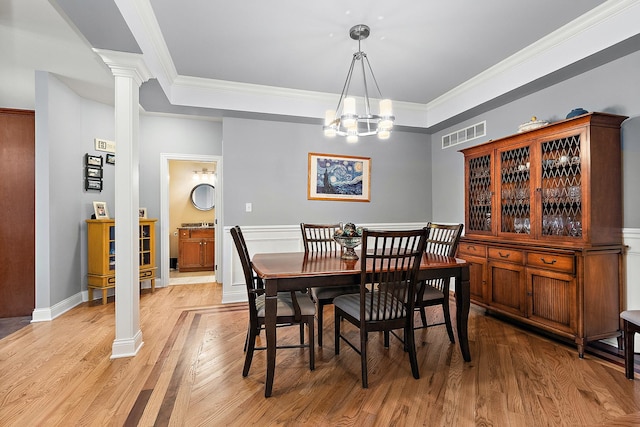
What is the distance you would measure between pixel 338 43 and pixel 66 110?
10.0ft

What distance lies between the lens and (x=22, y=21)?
247 cm

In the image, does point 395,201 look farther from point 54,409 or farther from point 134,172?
point 54,409

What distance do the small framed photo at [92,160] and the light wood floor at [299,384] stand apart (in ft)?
6.50

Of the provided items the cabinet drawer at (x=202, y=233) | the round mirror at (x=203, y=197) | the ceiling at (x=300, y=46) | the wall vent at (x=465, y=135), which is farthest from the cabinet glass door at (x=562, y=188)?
the round mirror at (x=203, y=197)

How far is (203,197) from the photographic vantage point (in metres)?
6.71

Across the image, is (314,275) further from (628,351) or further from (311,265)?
(628,351)

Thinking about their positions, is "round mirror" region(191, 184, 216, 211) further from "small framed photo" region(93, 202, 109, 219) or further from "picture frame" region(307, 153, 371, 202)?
"picture frame" region(307, 153, 371, 202)

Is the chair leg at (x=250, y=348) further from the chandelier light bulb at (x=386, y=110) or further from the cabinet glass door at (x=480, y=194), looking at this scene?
the cabinet glass door at (x=480, y=194)

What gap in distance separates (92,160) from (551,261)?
16.5 feet

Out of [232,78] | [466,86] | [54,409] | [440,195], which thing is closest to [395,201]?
[440,195]

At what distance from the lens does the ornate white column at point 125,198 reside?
249 cm

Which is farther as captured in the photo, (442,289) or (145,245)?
(145,245)

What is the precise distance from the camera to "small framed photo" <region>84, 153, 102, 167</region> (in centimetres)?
395

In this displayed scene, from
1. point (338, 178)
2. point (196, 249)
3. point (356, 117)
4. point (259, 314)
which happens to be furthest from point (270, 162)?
point (196, 249)
